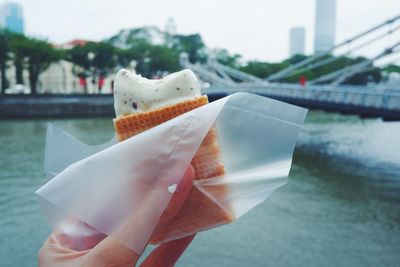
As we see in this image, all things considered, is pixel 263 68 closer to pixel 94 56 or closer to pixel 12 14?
pixel 94 56

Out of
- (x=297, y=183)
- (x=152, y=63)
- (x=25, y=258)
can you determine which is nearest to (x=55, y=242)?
(x=25, y=258)

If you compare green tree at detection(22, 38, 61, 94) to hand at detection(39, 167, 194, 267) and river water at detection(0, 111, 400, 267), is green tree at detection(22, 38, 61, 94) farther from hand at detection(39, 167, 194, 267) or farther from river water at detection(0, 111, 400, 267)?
hand at detection(39, 167, 194, 267)

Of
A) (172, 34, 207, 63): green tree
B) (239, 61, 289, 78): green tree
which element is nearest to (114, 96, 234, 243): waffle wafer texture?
(239, 61, 289, 78): green tree

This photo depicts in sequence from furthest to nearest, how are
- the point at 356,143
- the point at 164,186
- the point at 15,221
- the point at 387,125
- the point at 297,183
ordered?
the point at 387,125 → the point at 356,143 → the point at 297,183 → the point at 15,221 → the point at 164,186

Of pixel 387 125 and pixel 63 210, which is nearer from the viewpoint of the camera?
pixel 63 210

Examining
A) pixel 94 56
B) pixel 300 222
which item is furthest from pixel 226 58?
pixel 300 222

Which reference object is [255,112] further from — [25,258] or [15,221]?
[15,221]
